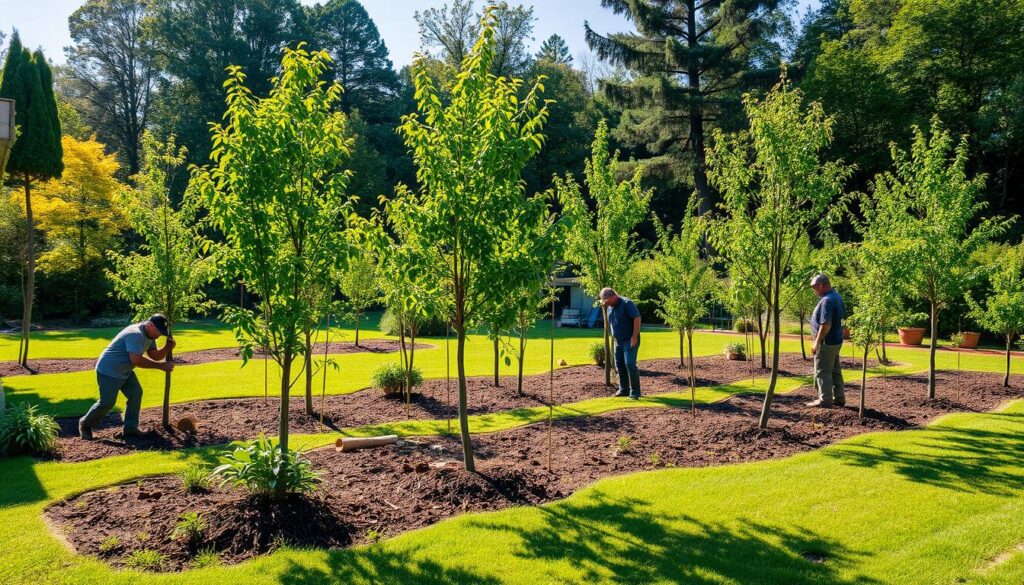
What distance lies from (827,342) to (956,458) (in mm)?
2791

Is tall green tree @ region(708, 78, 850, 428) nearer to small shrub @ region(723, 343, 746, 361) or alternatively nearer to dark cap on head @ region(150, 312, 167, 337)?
dark cap on head @ region(150, 312, 167, 337)

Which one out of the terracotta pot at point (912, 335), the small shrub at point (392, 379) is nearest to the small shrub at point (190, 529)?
the small shrub at point (392, 379)

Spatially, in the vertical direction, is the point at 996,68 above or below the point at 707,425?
above

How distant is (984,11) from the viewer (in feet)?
96.8

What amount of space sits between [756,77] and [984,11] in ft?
37.4

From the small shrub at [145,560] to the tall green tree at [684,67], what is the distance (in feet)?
102

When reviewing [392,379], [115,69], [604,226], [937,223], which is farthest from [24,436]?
[115,69]

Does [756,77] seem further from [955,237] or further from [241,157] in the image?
[241,157]

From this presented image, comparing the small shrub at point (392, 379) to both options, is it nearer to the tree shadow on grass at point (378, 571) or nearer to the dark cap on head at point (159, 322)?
the dark cap on head at point (159, 322)

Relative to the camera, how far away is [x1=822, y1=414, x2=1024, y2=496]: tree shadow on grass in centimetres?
643

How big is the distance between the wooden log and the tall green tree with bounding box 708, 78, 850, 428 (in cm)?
543

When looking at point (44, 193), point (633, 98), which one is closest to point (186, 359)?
point (44, 193)

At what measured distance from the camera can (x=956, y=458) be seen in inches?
289

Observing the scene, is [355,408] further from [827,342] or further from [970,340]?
[970,340]
